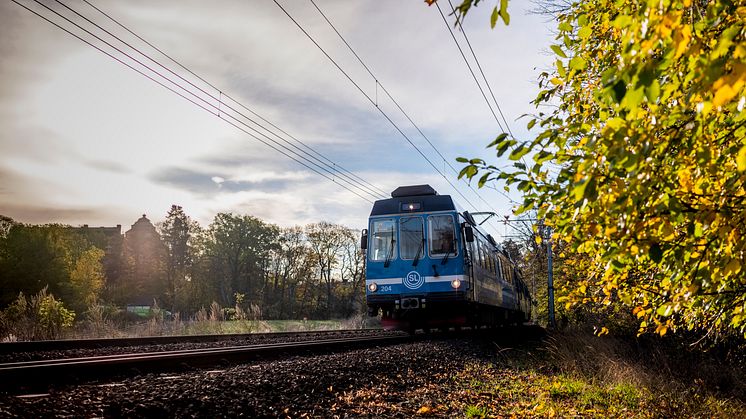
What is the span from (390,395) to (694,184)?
3.62 meters

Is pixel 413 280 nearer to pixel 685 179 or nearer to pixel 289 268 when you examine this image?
pixel 685 179

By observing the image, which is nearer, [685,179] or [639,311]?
[685,179]

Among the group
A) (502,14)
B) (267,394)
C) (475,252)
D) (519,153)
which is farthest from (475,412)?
(475,252)

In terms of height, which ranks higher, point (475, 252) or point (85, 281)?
point (85, 281)

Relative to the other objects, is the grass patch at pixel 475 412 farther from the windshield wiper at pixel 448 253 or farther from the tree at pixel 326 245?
the tree at pixel 326 245

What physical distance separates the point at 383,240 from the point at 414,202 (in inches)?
54.6

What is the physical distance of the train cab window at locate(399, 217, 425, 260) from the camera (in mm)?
14547

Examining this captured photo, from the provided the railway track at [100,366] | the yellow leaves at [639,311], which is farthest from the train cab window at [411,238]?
the yellow leaves at [639,311]

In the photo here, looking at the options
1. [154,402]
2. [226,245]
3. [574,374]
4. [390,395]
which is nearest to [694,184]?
[390,395]

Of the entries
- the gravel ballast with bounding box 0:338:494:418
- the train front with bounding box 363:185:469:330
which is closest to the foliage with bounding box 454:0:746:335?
the gravel ballast with bounding box 0:338:494:418

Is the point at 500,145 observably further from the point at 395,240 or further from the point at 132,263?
the point at 132,263

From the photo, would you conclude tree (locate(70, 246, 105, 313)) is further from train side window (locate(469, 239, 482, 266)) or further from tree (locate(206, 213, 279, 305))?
train side window (locate(469, 239, 482, 266))

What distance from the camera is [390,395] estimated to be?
5.34 metres

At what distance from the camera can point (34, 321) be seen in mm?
13289
